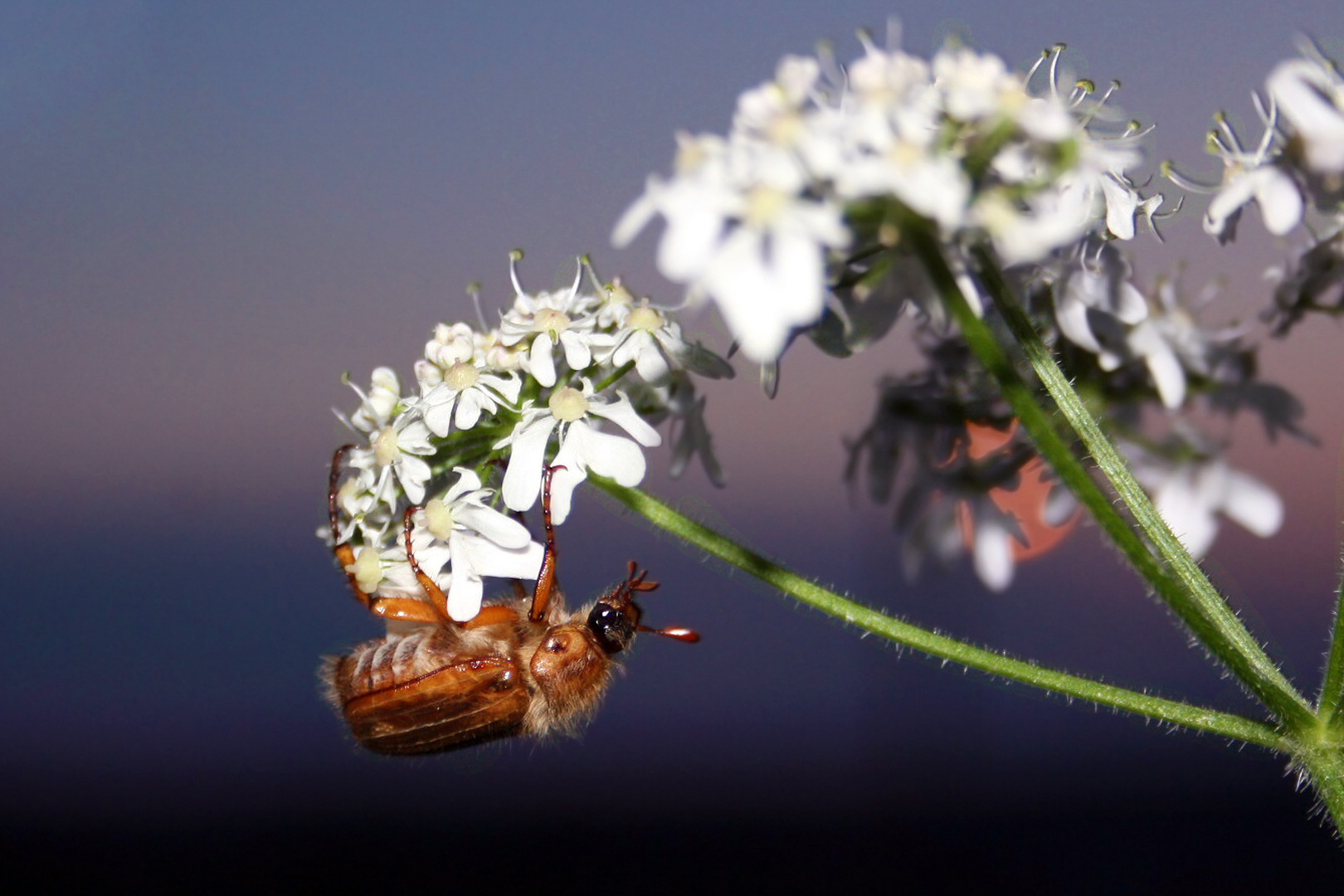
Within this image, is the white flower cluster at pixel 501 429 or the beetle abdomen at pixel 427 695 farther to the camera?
the beetle abdomen at pixel 427 695

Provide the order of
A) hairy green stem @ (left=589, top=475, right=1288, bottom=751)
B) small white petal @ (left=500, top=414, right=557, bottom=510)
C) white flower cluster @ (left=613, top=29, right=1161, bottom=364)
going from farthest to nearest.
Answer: small white petal @ (left=500, top=414, right=557, bottom=510)
hairy green stem @ (left=589, top=475, right=1288, bottom=751)
white flower cluster @ (left=613, top=29, right=1161, bottom=364)

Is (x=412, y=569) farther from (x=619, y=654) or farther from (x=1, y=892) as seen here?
(x=1, y=892)

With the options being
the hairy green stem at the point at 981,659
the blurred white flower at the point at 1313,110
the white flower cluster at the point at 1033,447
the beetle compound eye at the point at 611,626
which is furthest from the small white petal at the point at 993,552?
the blurred white flower at the point at 1313,110

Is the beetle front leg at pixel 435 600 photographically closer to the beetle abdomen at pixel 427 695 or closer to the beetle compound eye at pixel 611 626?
the beetle abdomen at pixel 427 695

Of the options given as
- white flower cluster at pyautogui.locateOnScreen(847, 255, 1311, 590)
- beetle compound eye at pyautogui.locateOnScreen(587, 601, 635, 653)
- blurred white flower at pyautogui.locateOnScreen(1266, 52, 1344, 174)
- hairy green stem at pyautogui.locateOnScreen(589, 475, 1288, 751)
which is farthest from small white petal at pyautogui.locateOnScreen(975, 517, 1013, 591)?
blurred white flower at pyautogui.locateOnScreen(1266, 52, 1344, 174)

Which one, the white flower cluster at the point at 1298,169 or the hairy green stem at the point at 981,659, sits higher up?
the white flower cluster at the point at 1298,169

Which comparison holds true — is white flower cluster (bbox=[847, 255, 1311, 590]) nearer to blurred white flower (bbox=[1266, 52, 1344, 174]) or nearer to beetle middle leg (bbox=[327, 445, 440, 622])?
blurred white flower (bbox=[1266, 52, 1344, 174])
